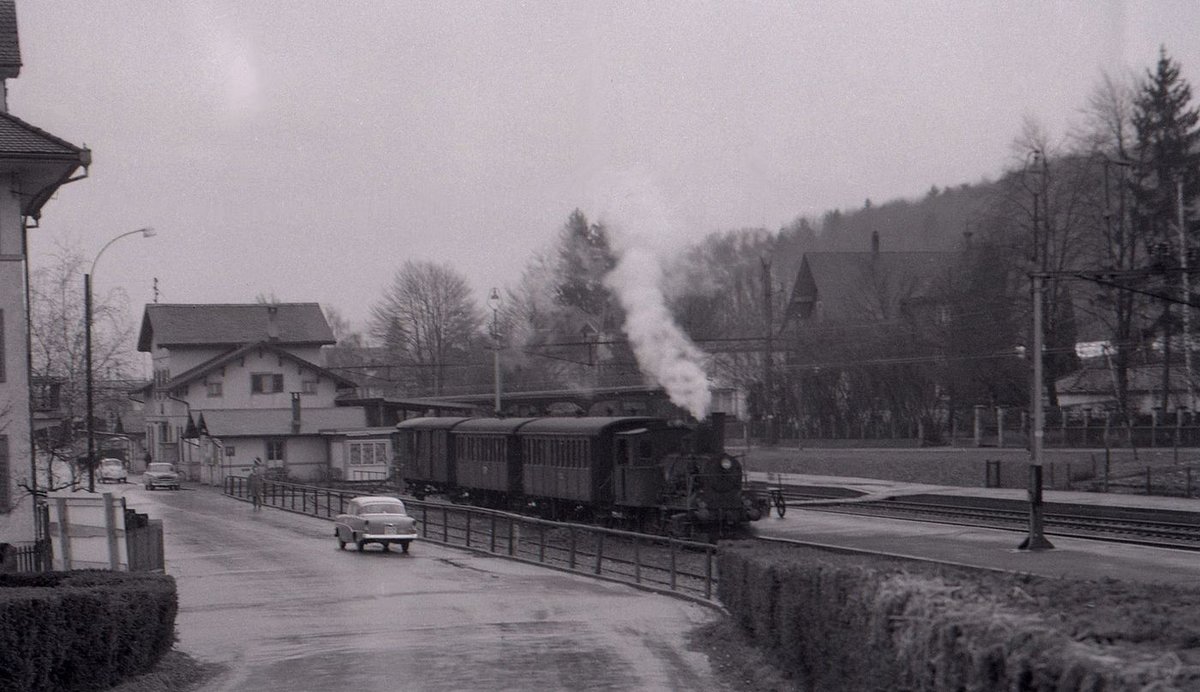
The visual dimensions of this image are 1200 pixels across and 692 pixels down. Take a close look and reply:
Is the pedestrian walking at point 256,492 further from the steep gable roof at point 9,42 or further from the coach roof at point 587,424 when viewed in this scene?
the steep gable roof at point 9,42

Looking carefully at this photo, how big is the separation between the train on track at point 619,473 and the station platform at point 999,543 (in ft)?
8.12

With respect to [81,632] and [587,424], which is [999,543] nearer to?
[587,424]

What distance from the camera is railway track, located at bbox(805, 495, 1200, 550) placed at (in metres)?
29.0

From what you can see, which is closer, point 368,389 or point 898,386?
point 898,386

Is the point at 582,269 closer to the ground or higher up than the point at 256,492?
higher up

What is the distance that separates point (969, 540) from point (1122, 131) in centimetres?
2753

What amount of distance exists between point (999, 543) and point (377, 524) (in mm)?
13990

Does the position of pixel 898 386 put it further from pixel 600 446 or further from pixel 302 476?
pixel 600 446

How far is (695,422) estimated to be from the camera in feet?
101

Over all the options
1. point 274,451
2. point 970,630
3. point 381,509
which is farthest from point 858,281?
point 970,630

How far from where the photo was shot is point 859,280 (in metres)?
85.1

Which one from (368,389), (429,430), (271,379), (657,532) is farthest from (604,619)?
(368,389)

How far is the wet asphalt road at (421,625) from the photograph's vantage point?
45.0 ft

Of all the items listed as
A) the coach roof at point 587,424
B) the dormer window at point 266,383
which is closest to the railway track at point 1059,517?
the coach roof at point 587,424
